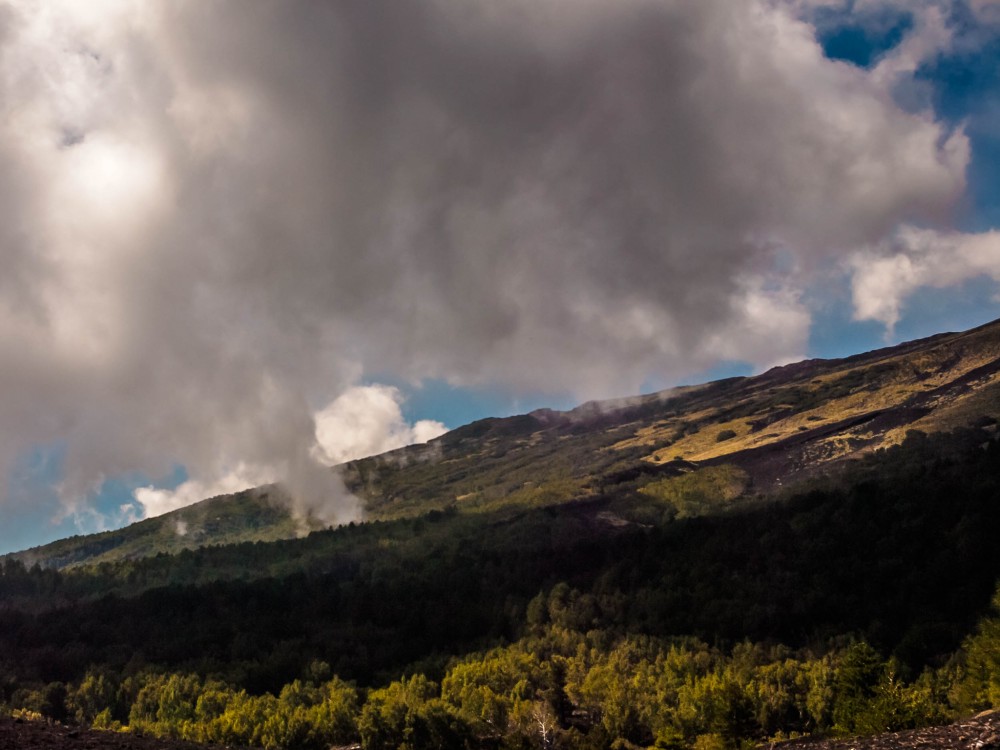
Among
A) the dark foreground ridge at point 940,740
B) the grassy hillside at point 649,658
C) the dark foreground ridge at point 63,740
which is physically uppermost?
the dark foreground ridge at point 63,740

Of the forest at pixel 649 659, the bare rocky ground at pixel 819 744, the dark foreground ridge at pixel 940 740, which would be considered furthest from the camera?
the forest at pixel 649 659

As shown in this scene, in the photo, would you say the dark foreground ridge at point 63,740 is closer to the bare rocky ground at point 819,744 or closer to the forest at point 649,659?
the bare rocky ground at point 819,744

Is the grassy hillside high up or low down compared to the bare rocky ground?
down

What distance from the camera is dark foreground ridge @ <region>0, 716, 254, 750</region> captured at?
46344mm

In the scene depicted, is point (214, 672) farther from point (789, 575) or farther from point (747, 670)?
point (789, 575)

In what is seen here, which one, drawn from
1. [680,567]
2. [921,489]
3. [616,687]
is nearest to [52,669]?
[616,687]

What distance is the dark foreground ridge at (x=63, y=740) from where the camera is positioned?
46344 millimetres

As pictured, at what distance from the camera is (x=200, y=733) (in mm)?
124312

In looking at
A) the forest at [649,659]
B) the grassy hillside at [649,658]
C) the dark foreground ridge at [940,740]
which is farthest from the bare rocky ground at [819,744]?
the forest at [649,659]

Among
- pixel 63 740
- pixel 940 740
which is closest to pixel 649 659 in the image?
pixel 940 740

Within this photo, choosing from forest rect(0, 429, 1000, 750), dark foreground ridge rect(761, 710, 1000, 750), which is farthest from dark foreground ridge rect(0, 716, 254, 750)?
forest rect(0, 429, 1000, 750)

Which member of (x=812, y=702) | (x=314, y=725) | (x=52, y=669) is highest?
(x=52, y=669)

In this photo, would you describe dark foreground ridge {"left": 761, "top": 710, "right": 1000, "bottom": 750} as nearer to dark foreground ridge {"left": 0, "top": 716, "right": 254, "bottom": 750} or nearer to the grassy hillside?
the grassy hillside

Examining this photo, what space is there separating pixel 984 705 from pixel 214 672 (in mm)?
146294
